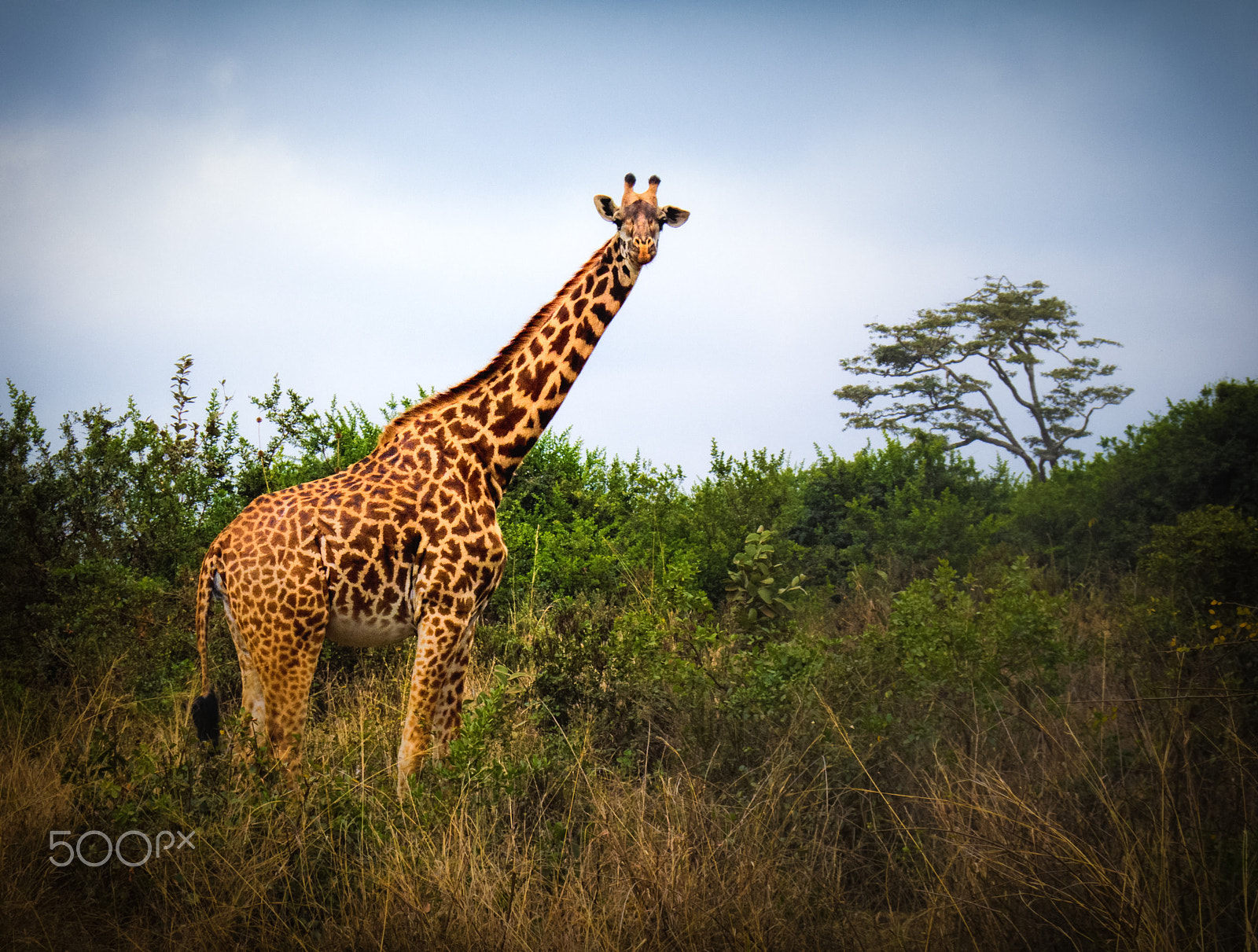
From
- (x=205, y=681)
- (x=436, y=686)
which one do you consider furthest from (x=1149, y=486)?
(x=205, y=681)

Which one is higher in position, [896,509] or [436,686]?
[896,509]

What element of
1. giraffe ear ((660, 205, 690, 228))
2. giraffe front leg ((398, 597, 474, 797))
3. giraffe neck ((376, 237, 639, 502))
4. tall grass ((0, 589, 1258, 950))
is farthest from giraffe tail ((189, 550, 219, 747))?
giraffe ear ((660, 205, 690, 228))

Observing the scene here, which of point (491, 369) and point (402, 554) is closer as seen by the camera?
point (402, 554)

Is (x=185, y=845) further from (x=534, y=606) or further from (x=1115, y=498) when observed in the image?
(x=1115, y=498)

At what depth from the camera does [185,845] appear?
13.2 ft

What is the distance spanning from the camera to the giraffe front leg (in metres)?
4.69

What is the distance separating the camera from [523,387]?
17.2ft

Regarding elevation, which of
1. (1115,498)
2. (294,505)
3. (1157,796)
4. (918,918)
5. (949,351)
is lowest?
(918,918)

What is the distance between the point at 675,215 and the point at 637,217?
336 mm

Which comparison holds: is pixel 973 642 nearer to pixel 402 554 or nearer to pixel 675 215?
pixel 675 215

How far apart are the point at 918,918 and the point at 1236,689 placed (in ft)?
9.94

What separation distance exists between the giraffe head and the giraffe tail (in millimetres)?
3091

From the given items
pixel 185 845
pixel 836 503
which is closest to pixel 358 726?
pixel 185 845

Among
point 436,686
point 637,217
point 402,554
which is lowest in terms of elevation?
point 436,686
